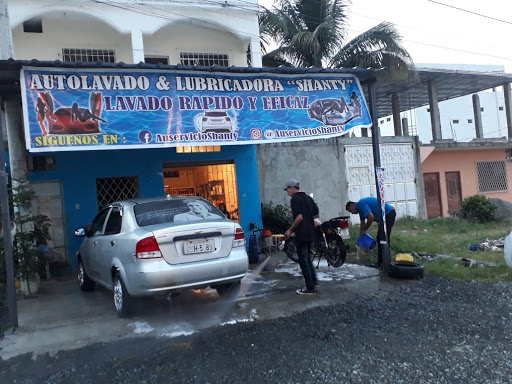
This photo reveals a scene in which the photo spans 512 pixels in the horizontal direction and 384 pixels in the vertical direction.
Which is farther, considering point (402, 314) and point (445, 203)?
point (445, 203)

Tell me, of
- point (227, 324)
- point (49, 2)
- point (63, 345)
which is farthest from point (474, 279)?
point (49, 2)

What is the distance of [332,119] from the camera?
7.44 meters

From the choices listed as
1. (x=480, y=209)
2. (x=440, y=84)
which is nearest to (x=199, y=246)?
(x=480, y=209)

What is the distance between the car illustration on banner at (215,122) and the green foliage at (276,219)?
4.81 m

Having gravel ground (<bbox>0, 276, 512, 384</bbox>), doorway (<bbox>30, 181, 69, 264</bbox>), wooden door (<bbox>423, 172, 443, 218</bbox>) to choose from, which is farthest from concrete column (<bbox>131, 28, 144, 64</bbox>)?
wooden door (<bbox>423, 172, 443, 218</bbox>)

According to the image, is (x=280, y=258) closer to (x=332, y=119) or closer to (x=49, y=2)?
(x=332, y=119)

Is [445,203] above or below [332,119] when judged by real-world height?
below

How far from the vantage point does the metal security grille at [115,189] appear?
962 centimetres

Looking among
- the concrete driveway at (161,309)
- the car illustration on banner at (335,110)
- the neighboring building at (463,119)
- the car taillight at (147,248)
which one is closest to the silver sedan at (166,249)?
the car taillight at (147,248)

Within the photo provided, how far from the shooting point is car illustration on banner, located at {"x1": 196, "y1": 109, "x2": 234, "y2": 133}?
673 centimetres

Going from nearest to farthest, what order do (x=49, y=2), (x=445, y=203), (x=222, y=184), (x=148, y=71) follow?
(x=148, y=71), (x=49, y=2), (x=222, y=184), (x=445, y=203)

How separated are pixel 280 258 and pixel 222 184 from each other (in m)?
2.55

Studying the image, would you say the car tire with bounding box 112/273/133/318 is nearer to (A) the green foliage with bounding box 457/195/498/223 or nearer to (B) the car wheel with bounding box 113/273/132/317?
(B) the car wheel with bounding box 113/273/132/317

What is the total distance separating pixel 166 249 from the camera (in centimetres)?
514
